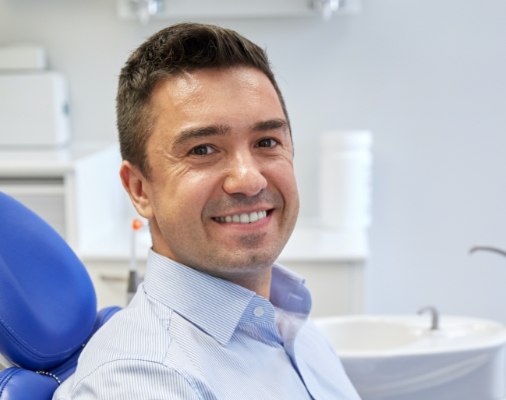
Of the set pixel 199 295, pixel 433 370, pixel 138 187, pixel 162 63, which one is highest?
pixel 162 63

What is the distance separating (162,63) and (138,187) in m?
0.17

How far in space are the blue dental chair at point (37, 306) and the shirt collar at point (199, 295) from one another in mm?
138

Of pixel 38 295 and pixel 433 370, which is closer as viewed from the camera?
pixel 38 295

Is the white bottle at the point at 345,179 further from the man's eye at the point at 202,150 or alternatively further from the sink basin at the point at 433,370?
the man's eye at the point at 202,150

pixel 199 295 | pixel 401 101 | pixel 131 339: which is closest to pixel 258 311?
pixel 199 295

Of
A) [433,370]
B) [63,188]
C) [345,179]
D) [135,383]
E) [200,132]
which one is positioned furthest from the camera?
[345,179]

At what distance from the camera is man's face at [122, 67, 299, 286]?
0.96 meters

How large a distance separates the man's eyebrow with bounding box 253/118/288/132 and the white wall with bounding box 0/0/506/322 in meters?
1.21

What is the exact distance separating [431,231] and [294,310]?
1.18 m

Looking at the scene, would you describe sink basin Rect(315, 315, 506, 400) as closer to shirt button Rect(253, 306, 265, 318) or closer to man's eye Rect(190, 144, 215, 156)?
shirt button Rect(253, 306, 265, 318)

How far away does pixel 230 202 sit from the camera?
0.97 m

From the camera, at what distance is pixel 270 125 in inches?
39.3

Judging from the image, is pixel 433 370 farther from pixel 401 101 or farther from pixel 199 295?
pixel 401 101

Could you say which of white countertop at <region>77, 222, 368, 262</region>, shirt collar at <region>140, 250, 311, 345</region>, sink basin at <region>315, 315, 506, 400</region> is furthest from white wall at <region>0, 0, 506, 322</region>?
shirt collar at <region>140, 250, 311, 345</region>
